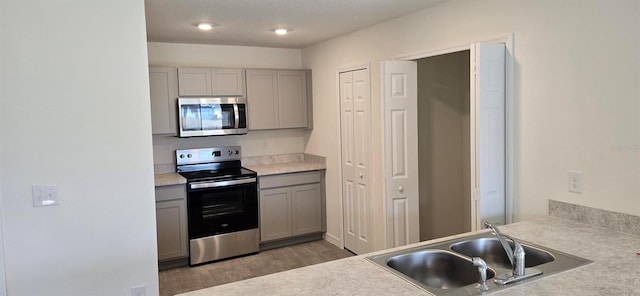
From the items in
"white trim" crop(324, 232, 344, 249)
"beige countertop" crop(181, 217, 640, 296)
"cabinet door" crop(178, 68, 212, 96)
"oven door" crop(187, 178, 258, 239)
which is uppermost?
"cabinet door" crop(178, 68, 212, 96)

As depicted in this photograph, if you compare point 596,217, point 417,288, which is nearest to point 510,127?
point 596,217

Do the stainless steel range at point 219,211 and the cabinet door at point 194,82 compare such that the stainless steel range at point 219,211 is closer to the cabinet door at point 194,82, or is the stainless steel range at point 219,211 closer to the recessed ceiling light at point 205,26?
the cabinet door at point 194,82

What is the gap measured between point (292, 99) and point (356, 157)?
3.99 feet

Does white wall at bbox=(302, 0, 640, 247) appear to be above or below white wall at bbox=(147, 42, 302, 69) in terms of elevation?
below

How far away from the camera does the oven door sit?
4.31 m

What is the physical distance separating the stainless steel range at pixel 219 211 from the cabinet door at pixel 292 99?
0.82 metres

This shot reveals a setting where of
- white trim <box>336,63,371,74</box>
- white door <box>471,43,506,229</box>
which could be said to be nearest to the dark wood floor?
white trim <box>336,63,371,74</box>

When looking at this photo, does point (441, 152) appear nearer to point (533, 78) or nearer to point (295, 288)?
point (533, 78)

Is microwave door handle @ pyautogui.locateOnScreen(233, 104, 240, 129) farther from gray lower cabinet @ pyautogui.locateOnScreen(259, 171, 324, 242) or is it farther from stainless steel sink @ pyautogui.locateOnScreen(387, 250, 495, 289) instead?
stainless steel sink @ pyautogui.locateOnScreen(387, 250, 495, 289)

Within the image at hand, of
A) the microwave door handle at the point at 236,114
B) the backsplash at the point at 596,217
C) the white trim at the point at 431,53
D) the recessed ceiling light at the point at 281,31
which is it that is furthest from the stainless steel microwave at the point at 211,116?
the backsplash at the point at 596,217

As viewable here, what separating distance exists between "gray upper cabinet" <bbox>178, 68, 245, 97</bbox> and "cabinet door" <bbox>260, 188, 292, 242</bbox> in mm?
1165

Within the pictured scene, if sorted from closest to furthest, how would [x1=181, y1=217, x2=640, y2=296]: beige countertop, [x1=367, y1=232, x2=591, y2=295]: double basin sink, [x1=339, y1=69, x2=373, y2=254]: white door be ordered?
[x1=181, y1=217, x2=640, y2=296]: beige countertop → [x1=367, y1=232, x2=591, y2=295]: double basin sink → [x1=339, y1=69, x2=373, y2=254]: white door

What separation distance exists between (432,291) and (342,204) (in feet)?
10.5

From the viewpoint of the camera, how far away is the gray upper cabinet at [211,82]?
4559 mm
